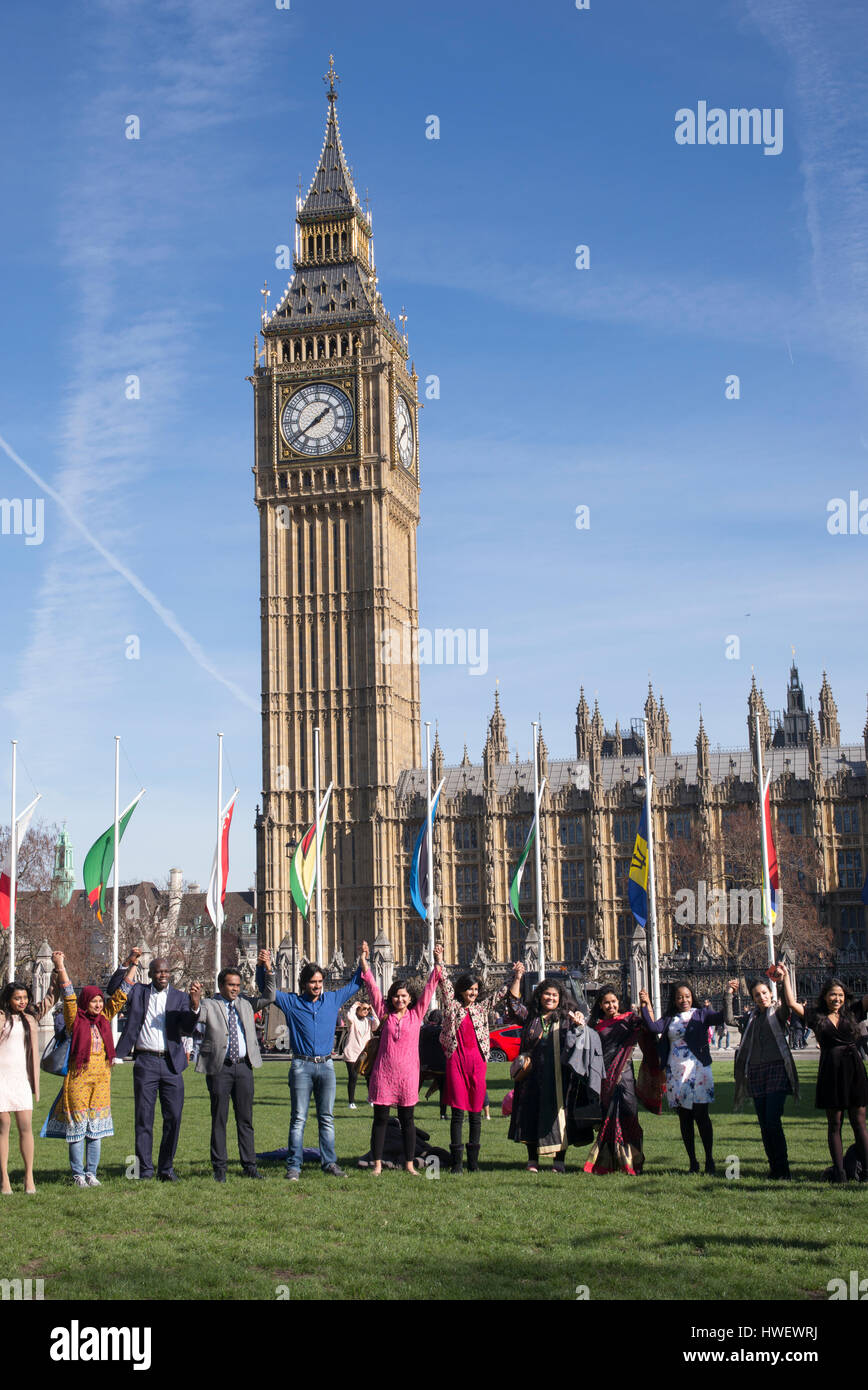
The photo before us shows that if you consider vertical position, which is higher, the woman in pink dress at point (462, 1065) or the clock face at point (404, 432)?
the clock face at point (404, 432)

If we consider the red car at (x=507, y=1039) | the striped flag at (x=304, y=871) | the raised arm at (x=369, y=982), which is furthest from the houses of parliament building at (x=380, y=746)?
the raised arm at (x=369, y=982)

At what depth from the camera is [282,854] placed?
252 feet

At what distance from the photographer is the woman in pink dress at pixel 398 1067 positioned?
13.6m

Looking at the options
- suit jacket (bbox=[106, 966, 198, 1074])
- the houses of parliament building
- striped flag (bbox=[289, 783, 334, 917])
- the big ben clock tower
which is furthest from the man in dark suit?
the big ben clock tower

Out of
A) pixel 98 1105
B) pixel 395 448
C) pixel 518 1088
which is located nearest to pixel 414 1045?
pixel 518 1088

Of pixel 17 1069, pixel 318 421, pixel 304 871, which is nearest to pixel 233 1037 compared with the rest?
pixel 17 1069

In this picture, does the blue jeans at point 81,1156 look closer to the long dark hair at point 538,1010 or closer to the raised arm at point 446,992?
the raised arm at point 446,992

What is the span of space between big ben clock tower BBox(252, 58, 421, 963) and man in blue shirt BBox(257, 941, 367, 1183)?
6225cm

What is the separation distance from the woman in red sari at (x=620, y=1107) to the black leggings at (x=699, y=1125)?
1.51 ft

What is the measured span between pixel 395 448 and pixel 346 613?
9.61 metres

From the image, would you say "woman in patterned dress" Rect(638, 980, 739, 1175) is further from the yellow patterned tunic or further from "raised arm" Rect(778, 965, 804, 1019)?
the yellow patterned tunic

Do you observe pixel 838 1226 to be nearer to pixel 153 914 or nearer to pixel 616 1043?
pixel 616 1043

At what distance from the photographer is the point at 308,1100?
13.7 metres

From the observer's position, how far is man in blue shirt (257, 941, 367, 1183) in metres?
13.6
